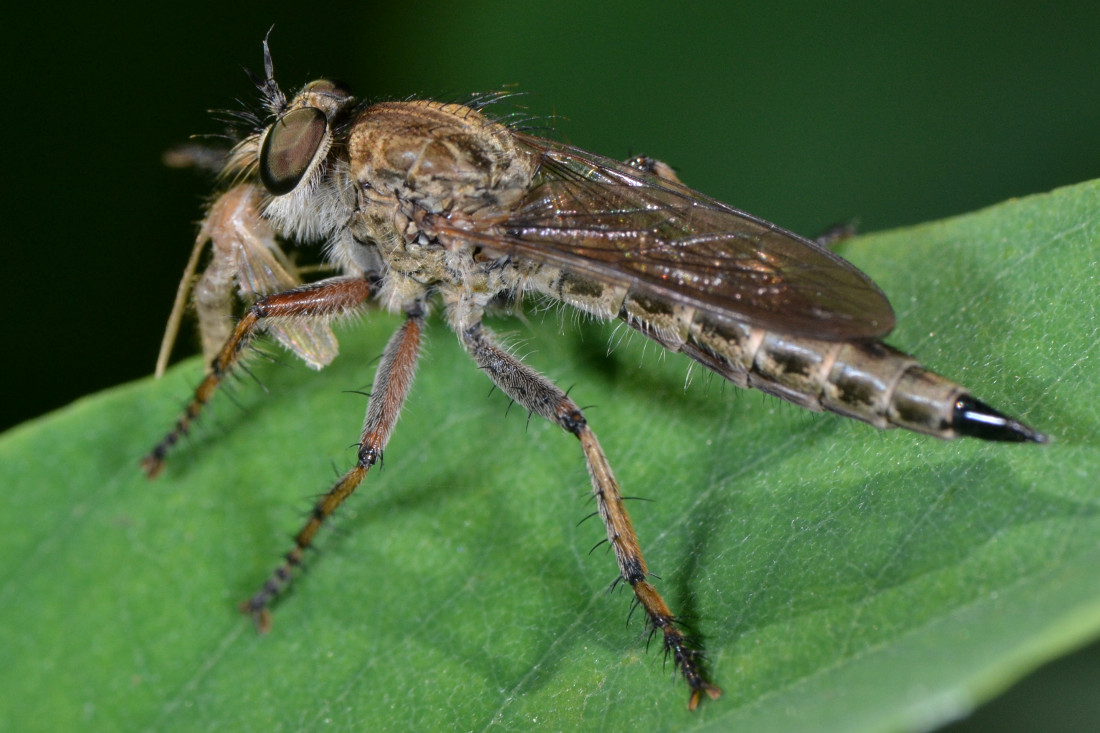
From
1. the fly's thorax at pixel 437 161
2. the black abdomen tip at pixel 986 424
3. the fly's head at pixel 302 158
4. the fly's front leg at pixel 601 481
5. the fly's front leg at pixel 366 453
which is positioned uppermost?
the black abdomen tip at pixel 986 424

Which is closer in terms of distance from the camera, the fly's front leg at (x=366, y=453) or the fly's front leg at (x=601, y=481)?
the fly's front leg at (x=601, y=481)

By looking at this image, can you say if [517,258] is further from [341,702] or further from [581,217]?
[341,702]

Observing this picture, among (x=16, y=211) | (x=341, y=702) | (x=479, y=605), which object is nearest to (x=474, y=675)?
(x=479, y=605)

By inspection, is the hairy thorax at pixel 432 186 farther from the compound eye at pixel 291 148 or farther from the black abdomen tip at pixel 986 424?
the black abdomen tip at pixel 986 424

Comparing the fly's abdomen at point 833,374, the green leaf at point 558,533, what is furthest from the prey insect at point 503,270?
the green leaf at point 558,533

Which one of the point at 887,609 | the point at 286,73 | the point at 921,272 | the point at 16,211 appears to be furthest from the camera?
the point at 286,73

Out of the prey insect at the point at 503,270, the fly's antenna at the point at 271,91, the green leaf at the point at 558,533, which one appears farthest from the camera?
the fly's antenna at the point at 271,91
